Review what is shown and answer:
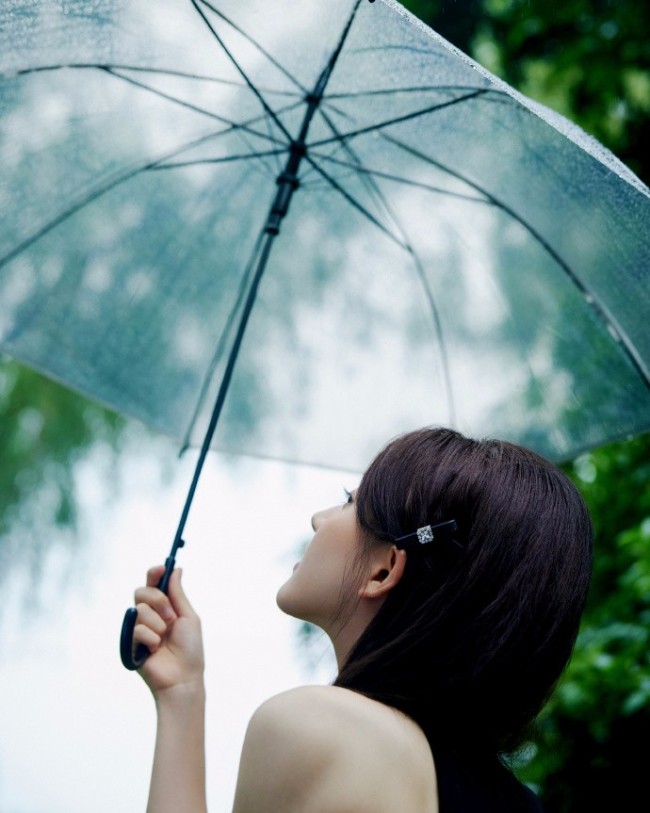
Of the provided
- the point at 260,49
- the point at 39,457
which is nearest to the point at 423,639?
the point at 260,49

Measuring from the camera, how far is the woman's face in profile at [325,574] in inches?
57.1

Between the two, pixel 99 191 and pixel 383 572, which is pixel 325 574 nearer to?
pixel 383 572

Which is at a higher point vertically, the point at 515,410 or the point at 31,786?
the point at 31,786

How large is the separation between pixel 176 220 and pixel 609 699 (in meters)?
2.20

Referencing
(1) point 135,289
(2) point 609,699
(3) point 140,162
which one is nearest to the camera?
(3) point 140,162

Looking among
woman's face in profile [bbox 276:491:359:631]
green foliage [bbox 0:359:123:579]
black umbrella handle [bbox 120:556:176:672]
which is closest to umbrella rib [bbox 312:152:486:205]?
woman's face in profile [bbox 276:491:359:631]

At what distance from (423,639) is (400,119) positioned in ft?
3.98

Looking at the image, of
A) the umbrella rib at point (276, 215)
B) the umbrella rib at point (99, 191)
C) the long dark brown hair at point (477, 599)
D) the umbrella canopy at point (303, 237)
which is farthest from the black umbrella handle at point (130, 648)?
the umbrella rib at point (99, 191)

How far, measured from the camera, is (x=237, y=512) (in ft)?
18.2

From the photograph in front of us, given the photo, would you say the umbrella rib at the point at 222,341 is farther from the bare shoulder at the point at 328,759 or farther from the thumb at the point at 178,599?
the bare shoulder at the point at 328,759

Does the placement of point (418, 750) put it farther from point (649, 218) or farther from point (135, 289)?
point (135, 289)

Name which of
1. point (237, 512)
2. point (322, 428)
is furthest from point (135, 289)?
point (237, 512)

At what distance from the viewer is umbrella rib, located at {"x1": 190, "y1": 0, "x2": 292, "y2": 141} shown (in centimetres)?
180

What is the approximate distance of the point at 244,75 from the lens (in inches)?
77.9
